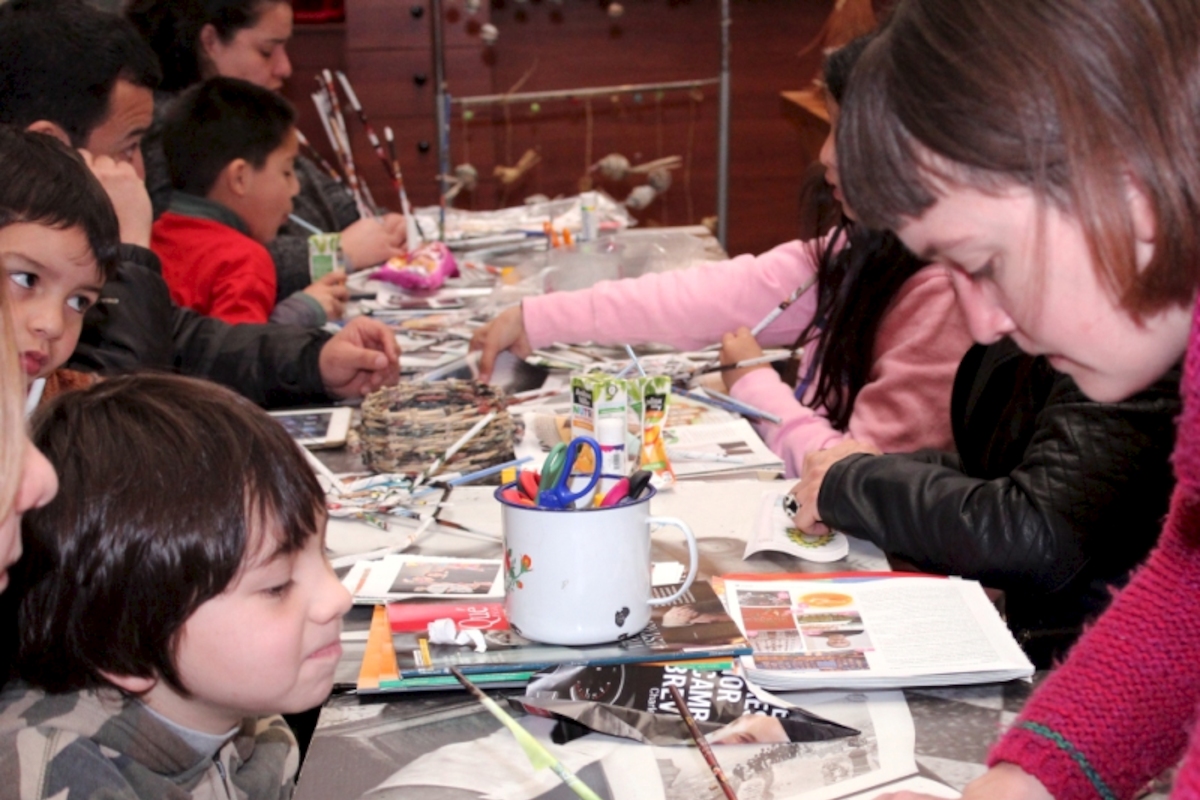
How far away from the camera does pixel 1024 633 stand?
138cm

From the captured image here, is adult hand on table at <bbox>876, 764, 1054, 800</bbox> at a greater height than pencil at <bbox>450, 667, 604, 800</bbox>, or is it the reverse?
pencil at <bbox>450, 667, 604, 800</bbox>

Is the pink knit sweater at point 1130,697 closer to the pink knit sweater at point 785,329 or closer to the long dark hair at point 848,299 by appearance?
the pink knit sweater at point 785,329

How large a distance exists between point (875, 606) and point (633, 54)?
14.8 ft

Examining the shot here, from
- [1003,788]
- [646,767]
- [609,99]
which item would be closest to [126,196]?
[646,767]

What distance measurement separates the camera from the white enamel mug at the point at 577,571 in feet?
3.44

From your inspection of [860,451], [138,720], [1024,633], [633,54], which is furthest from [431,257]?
[633,54]

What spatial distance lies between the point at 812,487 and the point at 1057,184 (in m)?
0.67

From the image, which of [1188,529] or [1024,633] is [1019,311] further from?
[1024,633]

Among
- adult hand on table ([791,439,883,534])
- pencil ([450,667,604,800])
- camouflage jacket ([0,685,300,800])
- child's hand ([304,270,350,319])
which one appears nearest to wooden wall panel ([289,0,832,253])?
child's hand ([304,270,350,319])

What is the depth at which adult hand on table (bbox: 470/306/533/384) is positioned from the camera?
210 cm

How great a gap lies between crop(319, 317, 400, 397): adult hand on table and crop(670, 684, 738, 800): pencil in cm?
110

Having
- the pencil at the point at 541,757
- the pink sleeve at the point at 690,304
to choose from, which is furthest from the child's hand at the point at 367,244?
the pencil at the point at 541,757

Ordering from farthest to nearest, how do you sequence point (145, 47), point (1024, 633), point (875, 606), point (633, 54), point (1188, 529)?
point (633, 54), point (145, 47), point (1024, 633), point (875, 606), point (1188, 529)

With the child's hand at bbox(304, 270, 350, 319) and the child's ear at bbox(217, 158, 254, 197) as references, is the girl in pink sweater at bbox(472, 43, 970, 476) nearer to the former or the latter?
the child's hand at bbox(304, 270, 350, 319)
